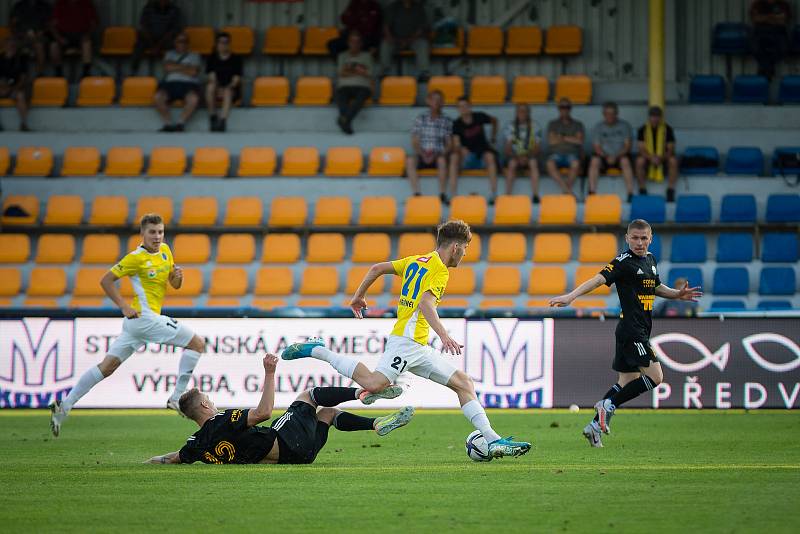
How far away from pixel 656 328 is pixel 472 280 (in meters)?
4.79

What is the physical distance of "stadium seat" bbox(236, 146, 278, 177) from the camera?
22312 mm

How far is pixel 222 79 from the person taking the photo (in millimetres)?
A: 23016

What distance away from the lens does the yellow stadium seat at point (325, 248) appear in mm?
20328

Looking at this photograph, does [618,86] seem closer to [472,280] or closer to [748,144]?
[748,144]

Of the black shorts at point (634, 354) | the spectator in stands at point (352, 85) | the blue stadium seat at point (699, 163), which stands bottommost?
the black shorts at point (634, 354)

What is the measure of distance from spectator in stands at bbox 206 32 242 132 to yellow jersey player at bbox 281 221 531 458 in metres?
14.3

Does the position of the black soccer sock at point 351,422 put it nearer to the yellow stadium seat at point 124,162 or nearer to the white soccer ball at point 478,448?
the white soccer ball at point 478,448

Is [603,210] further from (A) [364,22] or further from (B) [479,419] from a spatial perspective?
(B) [479,419]

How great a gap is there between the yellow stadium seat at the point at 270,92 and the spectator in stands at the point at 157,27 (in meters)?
2.08

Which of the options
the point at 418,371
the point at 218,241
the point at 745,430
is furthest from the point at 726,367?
the point at 218,241

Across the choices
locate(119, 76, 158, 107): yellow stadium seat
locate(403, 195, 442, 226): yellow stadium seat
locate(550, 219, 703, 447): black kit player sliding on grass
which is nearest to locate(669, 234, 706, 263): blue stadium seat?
locate(403, 195, 442, 226): yellow stadium seat

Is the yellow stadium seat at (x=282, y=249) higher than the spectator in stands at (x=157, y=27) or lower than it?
lower

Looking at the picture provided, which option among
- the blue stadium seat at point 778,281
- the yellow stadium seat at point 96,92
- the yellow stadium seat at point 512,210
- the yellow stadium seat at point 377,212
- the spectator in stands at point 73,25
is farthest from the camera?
the spectator in stands at point 73,25

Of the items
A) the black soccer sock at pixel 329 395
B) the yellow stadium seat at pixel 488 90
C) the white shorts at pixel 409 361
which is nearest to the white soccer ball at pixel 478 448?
the white shorts at pixel 409 361
